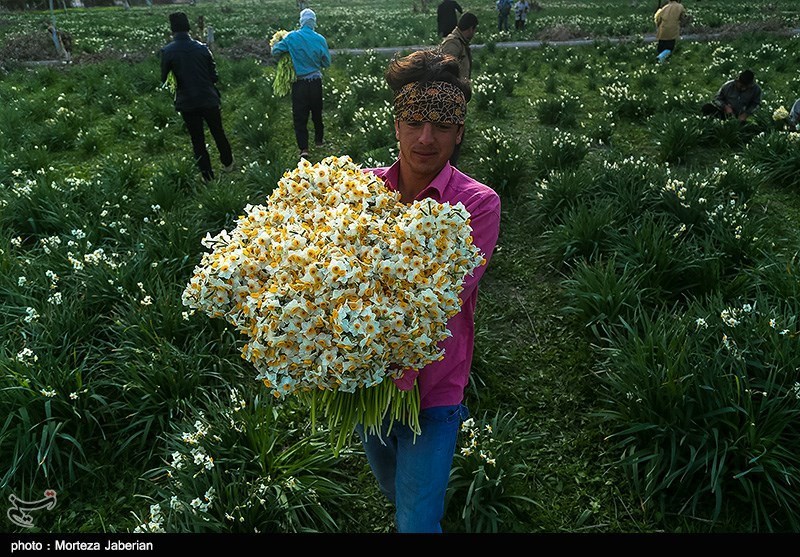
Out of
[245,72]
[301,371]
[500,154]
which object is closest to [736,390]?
[301,371]

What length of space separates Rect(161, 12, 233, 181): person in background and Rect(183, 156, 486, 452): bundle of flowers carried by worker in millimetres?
5668

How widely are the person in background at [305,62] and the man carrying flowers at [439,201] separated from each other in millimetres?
5577

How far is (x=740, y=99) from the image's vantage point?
25.7 ft

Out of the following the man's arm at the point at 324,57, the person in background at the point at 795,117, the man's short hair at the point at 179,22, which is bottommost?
the person in background at the point at 795,117

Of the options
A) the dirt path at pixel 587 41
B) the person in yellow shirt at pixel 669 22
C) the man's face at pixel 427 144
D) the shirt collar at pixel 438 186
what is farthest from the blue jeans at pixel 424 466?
the dirt path at pixel 587 41

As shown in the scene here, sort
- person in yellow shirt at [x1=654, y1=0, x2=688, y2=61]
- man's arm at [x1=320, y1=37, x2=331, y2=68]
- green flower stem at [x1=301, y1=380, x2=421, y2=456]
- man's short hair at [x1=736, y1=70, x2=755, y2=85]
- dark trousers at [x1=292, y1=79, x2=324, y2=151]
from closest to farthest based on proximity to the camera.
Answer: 1. green flower stem at [x1=301, y1=380, x2=421, y2=456]
2. man's arm at [x1=320, y1=37, x2=331, y2=68]
3. dark trousers at [x1=292, y1=79, x2=324, y2=151]
4. man's short hair at [x1=736, y1=70, x2=755, y2=85]
5. person in yellow shirt at [x1=654, y1=0, x2=688, y2=61]

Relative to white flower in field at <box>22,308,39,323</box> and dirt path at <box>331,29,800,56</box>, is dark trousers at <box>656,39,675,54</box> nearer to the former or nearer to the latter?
dirt path at <box>331,29,800,56</box>

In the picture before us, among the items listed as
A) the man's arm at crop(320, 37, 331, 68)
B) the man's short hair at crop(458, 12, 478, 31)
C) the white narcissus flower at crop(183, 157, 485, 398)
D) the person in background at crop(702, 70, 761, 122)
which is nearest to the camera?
the white narcissus flower at crop(183, 157, 485, 398)

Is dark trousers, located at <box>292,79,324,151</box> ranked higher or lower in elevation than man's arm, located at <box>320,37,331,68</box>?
lower

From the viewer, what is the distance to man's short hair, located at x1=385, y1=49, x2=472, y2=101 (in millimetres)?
2105

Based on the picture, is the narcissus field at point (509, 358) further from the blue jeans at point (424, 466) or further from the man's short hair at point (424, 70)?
the man's short hair at point (424, 70)

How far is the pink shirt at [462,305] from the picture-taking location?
1.98 metres

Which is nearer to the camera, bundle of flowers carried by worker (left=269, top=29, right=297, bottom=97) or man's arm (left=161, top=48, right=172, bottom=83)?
man's arm (left=161, top=48, right=172, bottom=83)

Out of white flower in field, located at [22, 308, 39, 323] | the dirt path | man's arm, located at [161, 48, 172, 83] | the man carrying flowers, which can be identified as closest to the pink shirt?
the man carrying flowers
